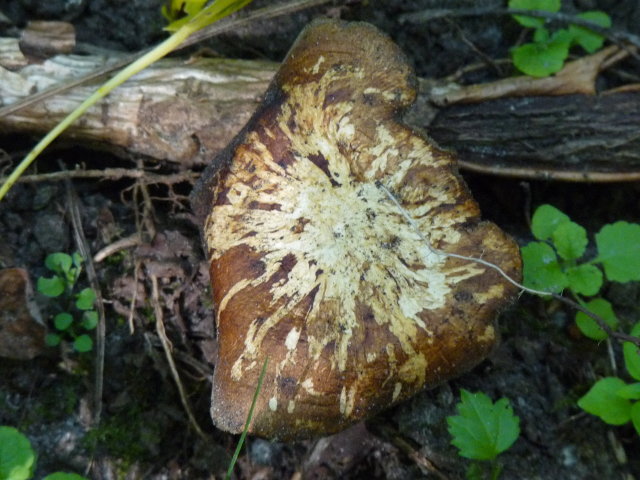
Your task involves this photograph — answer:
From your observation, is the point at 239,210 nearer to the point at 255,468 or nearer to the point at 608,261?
the point at 255,468

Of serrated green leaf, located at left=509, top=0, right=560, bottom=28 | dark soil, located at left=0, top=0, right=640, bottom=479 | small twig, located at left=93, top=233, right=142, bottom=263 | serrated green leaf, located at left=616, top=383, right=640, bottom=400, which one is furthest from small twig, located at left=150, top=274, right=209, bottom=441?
serrated green leaf, located at left=509, top=0, right=560, bottom=28

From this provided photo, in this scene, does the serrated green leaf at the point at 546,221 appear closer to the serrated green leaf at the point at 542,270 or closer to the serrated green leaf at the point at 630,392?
the serrated green leaf at the point at 542,270

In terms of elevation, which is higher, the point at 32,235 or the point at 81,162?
the point at 81,162

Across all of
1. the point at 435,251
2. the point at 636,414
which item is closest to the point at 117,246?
the point at 435,251

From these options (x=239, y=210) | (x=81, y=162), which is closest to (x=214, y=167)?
(x=239, y=210)

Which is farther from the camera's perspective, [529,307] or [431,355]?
[529,307]

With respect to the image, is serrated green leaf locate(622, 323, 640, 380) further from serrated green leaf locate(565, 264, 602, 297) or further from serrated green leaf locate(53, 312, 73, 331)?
serrated green leaf locate(53, 312, 73, 331)

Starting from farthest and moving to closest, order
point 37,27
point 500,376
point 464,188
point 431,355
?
point 37,27 < point 500,376 < point 464,188 < point 431,355
